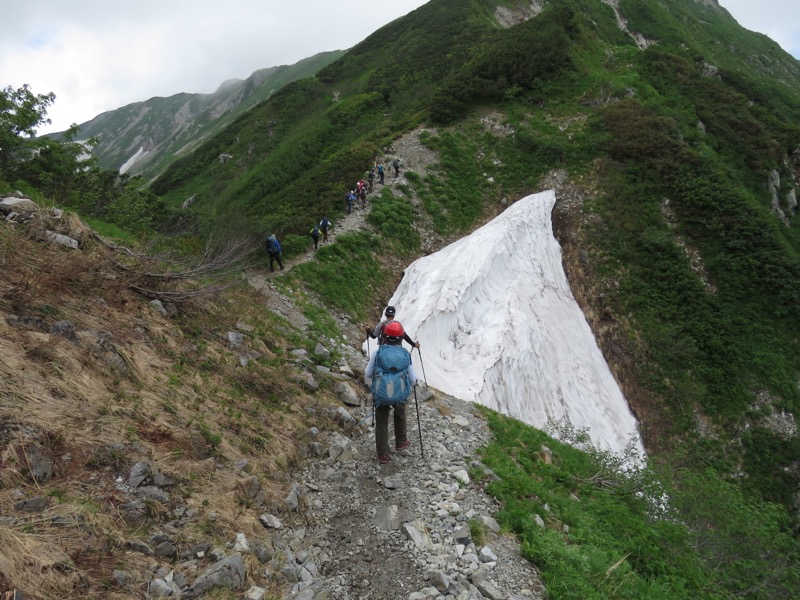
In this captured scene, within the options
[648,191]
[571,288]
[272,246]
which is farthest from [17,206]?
[648,191]

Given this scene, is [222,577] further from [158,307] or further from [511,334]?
[511,334]

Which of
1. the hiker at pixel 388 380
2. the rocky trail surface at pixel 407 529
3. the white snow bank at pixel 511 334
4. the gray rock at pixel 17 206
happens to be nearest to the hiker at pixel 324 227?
the white snow bank at pixel 511 334

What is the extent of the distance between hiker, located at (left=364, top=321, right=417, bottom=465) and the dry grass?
4.79 feet

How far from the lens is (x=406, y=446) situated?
285 inches

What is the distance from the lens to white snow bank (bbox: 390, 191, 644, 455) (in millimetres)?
14969

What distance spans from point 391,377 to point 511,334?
11257 mm

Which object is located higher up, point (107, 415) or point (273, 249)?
point (273, 249)

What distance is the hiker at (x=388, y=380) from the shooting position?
650 centimetres

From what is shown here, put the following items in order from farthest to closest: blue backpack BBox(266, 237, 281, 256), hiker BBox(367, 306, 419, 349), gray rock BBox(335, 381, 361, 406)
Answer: blue backpack BBox(266, 237, 281, 256) < gray rock BBox(335, 381, 361, 406) < hiker BBox(367, 306, 419, 349)

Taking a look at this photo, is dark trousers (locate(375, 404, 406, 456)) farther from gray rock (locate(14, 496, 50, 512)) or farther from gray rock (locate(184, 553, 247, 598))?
gray rock (locate(14, 496, 50, 512))

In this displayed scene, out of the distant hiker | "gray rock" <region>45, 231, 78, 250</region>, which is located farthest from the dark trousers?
the distant hiker

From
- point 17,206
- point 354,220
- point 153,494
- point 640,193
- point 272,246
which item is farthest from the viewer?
point 640,193

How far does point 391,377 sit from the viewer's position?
21.3 ft

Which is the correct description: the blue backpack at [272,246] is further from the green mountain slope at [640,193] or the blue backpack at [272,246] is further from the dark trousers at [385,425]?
the dark trousers at [385,425]
